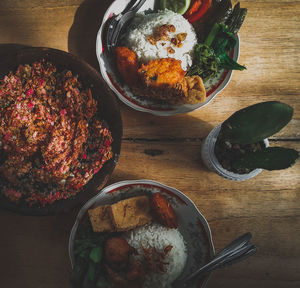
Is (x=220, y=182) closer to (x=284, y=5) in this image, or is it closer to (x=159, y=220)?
(x=159, y=220)

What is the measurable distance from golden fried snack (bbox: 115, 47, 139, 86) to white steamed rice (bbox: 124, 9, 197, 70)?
45 millimetres

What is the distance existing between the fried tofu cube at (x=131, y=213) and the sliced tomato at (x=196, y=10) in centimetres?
75

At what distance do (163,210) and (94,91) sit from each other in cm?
50

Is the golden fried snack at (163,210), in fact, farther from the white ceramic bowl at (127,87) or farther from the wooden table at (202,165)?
the white ceramic bowl at (127,87)

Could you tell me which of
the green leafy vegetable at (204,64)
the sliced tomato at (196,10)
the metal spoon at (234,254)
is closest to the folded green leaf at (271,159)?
the metal spoon at (234,254)

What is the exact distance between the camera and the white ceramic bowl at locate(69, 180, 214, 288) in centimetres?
109

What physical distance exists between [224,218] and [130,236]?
0.40 meters

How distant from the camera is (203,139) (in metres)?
1.25

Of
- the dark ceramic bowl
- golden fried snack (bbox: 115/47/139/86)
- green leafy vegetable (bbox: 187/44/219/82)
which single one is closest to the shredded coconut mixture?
the dark ceramic bowl

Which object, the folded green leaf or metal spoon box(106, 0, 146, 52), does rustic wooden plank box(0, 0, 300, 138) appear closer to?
metal spoon box(106, 0, 146, 52)

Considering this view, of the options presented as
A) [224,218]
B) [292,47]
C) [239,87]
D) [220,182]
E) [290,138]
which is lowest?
[224,218]

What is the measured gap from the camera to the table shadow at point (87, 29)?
4.00ft

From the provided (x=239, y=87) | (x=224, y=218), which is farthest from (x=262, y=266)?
(x=239, y=87)

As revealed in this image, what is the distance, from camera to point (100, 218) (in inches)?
41.3
